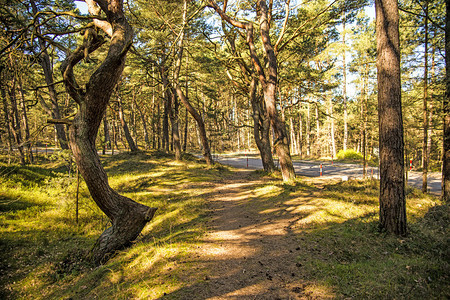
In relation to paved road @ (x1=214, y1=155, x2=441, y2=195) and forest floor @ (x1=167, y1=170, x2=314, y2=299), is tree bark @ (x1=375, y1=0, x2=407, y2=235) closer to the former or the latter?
forest floor @ (x1=167, y1=170, x2=314, y2=299)

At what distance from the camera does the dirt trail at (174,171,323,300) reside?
3582 millimetres

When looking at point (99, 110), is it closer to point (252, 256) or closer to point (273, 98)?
point (252, 256)

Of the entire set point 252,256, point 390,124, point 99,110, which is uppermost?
point 99,110

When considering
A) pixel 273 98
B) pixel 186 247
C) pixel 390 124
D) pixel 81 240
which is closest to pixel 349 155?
pixel 273 98

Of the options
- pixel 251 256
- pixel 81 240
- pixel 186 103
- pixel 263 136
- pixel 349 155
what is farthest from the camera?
pixel 349 155

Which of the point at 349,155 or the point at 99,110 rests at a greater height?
the point at 99,110

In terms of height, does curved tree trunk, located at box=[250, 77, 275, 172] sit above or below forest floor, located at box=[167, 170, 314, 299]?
above

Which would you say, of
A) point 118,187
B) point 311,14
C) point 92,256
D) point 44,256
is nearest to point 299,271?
point 92,256

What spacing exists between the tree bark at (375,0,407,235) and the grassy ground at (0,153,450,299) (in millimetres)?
530

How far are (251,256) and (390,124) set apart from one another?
422 cm

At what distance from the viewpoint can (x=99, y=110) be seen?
17.6 ft

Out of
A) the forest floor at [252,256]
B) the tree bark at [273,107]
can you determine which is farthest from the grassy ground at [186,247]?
the tree bark at [273,107]

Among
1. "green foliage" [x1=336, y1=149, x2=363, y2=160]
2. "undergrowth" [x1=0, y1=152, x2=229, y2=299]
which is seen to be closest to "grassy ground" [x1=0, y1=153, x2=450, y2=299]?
"undergrowth" [x1=0, y1=152, x2=229, y2=299]

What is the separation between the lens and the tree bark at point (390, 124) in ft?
17.3
